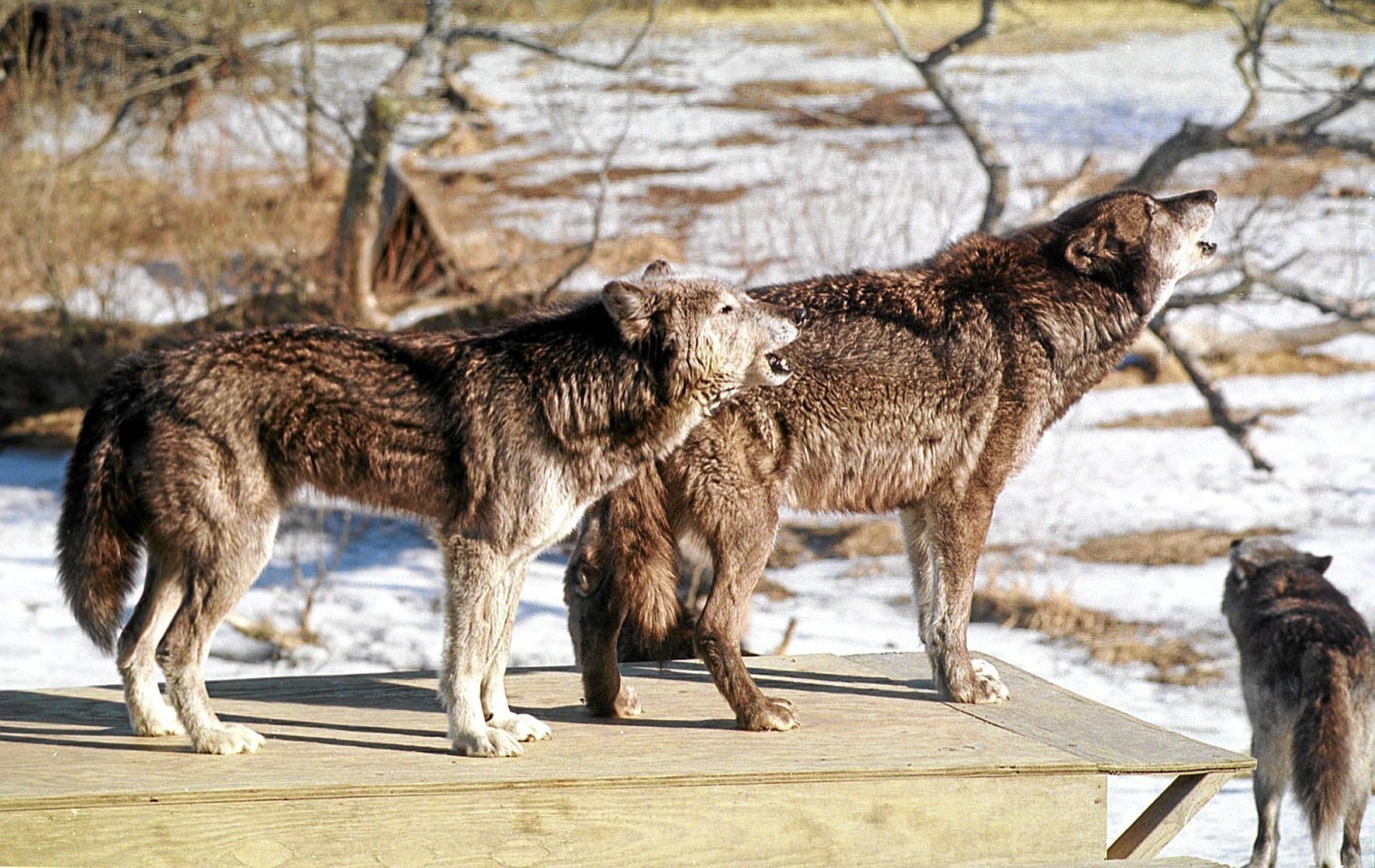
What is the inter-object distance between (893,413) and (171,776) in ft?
9.50

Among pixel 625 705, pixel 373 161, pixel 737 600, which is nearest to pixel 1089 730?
pixel 737 600

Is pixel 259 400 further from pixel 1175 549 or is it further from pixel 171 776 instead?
pixel 1175 549

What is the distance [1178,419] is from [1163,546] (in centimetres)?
280

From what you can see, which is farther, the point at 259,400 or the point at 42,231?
the point at 42,231

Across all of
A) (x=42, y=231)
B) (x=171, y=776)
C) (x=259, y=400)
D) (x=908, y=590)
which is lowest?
(x=908, y=590)

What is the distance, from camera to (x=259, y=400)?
14.5 ft

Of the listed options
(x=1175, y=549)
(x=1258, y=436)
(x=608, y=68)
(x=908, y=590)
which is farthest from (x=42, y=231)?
(x=1258, y=436)

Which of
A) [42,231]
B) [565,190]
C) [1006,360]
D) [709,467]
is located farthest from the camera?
[565,190]

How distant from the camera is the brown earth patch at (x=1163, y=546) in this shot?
1216 centimetres

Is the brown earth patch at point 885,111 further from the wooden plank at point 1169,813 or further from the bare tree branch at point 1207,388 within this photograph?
the wooden plank at point 1169,813

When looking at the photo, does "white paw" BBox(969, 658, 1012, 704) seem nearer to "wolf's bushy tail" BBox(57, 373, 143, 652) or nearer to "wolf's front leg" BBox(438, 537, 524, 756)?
"wolf's front leg" BBox(438, 537, 524, 756)

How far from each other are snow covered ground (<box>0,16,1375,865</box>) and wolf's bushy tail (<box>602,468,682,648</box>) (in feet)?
1.60

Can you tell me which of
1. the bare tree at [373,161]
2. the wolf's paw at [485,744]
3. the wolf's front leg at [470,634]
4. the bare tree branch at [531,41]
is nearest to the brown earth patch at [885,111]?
the bare tree branch at [531,41]

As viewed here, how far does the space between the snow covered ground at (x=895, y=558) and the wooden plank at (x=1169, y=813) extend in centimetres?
191
